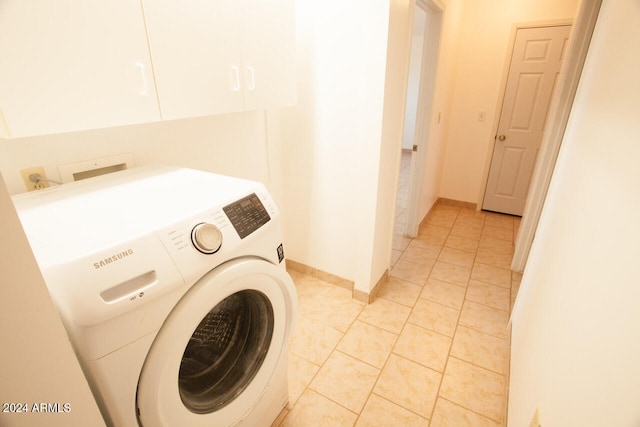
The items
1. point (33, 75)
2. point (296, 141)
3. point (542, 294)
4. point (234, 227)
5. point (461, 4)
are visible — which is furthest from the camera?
point (461, 4)

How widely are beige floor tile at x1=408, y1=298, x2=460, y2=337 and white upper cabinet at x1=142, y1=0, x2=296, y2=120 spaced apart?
1.59 metres

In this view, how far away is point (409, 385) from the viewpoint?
5.06ft

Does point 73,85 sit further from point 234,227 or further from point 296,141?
point 296,141

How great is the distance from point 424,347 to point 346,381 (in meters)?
0.53

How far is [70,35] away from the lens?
76cm

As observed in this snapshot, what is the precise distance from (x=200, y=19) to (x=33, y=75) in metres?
0.58

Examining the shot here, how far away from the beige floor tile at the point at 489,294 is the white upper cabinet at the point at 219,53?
1898mm

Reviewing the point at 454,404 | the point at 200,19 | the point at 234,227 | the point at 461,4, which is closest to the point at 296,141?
the point at 200,19

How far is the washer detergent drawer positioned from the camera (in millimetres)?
560

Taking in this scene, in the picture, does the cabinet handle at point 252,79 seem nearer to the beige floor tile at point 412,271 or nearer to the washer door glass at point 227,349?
the washer door glass at point 227,349

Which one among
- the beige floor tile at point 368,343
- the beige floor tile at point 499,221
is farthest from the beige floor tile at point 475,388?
the beige floor tile at point 499,221

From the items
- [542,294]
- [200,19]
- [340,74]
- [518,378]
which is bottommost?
[518,378]

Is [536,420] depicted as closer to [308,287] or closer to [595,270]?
[595,270]

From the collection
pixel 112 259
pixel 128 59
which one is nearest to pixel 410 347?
pixel 112 259
